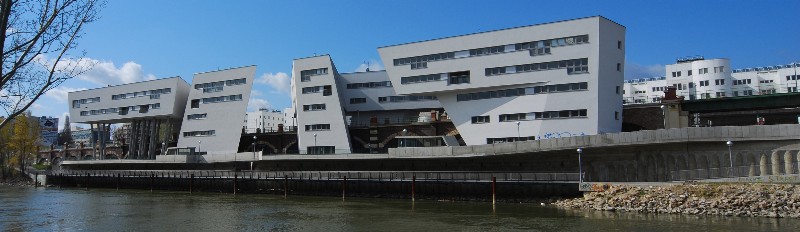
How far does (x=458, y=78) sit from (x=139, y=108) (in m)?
49.4

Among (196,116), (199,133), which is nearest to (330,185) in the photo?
(199,133)

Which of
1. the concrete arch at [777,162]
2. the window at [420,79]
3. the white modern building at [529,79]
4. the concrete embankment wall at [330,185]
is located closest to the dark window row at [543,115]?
the white modern building at [529,79]

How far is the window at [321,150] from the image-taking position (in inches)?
2546

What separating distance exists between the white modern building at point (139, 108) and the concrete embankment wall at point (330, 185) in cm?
1035

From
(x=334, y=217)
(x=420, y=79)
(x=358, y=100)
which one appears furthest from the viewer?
(x=358, y=100)

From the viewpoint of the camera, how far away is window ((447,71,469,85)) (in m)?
56.3

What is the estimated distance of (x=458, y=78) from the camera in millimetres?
56750

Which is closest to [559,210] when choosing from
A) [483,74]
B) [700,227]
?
[700,227]

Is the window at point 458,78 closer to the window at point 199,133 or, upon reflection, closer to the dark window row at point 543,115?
the dark window row at point 543,115

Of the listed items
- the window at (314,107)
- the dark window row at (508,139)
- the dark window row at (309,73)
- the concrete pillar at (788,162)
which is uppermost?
the dark window row at (309,73)

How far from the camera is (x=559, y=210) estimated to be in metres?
36.7

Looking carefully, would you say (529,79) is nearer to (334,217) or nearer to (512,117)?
(512,117)

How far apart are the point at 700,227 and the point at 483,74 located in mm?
29820

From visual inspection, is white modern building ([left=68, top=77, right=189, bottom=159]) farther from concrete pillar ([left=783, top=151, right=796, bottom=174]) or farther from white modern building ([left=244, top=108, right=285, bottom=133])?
concrete pillar ([left=783, top=151, right=796, bottom=174])
